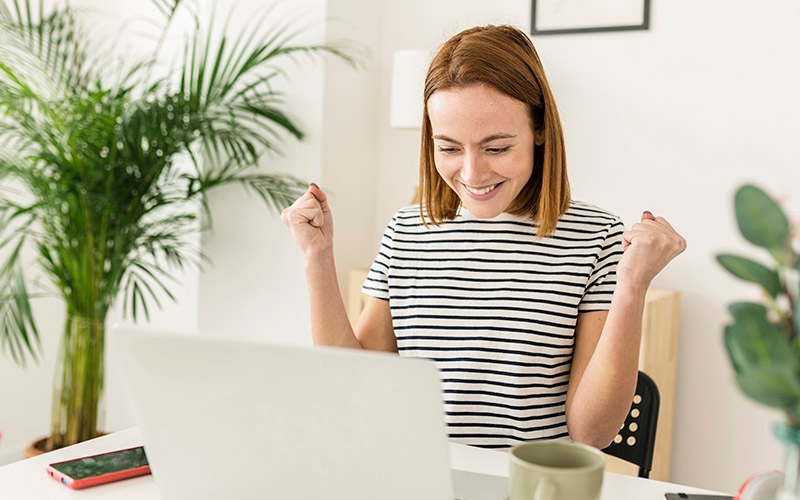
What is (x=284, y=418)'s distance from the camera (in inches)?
28.9

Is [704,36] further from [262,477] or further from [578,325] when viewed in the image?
[262,477]

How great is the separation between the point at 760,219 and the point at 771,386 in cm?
10

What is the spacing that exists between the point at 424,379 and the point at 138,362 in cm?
27

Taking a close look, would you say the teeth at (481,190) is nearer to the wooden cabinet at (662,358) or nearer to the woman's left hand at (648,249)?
the woman's left hand at (648,249)

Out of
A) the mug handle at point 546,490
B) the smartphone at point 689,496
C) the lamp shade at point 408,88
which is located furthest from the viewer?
the lamp shade at point 408,88

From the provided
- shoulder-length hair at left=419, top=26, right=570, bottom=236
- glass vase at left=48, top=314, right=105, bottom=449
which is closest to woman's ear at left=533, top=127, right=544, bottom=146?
shoulder-length hair at left=419, top=26, right=570, bottom=236

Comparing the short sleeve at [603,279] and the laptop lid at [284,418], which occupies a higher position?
the short sleeve at [603,279]

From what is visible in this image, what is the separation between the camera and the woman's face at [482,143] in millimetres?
1291

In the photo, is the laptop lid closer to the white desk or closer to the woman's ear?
the white desk

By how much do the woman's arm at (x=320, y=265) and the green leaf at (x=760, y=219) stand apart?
844mm

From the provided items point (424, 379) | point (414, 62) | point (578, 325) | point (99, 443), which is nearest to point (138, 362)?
point (424, 379)

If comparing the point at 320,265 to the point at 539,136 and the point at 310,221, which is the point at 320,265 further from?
the point at 539,136

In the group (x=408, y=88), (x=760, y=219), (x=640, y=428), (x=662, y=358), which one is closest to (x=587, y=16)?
(x=408, y=88)

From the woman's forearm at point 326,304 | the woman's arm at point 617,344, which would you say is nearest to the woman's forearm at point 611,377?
the woman's arm at point 617,344
